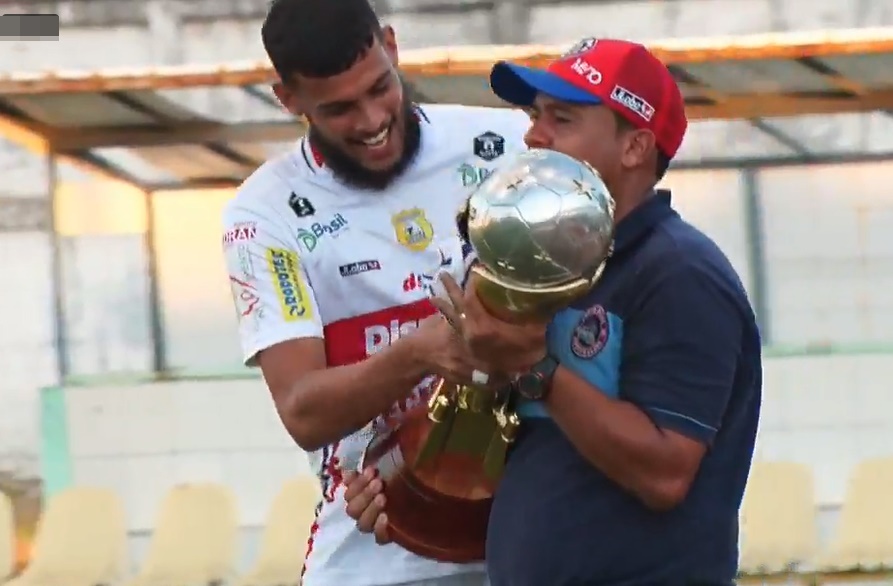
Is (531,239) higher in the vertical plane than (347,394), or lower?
higher

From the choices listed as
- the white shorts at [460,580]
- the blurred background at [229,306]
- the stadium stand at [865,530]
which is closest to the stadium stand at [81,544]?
the blurred background at [229,306]

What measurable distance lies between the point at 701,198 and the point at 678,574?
7506 mm

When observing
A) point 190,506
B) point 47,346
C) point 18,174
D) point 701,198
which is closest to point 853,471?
point 701,198

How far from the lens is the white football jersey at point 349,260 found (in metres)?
2.91

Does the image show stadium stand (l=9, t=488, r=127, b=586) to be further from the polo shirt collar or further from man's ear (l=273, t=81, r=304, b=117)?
the polo shirt collar

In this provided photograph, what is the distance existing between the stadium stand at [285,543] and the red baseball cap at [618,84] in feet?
19.7

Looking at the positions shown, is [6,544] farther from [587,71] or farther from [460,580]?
[587,71]

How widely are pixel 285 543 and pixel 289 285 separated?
5657mm

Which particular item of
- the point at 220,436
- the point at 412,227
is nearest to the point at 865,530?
the point at 220,436

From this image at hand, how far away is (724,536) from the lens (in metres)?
2.38

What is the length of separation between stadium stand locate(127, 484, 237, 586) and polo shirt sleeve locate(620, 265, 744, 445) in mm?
6408

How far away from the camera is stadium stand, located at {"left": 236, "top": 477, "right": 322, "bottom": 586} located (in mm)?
8312

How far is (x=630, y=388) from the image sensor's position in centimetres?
233

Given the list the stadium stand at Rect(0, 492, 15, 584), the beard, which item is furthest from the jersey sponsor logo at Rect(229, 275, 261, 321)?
the stadium stand at Rect(0, 492, 15, 584)
